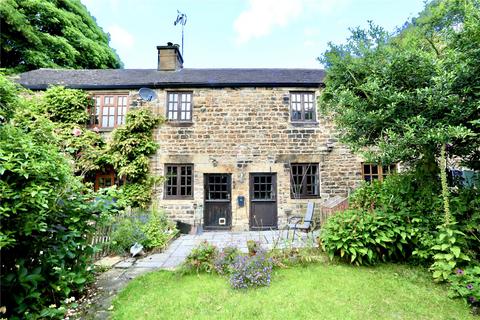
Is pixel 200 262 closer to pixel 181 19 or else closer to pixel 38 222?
pixel 38 222

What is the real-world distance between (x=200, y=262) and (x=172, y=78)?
27.1ft

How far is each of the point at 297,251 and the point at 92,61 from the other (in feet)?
70.9

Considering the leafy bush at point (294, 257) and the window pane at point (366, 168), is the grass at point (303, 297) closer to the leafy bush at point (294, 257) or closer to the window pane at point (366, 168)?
the leafy bush at point (294, 257)

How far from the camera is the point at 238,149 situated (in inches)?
369

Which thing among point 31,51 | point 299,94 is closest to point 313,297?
point 299,94

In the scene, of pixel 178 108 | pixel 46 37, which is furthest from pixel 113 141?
pixel 46 37

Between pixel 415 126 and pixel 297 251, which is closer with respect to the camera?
pixel 415 126

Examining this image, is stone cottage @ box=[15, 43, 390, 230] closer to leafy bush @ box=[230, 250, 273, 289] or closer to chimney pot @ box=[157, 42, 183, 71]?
chimney pot @ box=[157, 42, 183, 71]

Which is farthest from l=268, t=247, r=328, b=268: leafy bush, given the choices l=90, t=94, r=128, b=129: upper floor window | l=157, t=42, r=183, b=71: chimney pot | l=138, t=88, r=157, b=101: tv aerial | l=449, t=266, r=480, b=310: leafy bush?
l=157, t=42, r=183, b=71: chimney pot

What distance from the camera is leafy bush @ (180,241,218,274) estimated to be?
4.27 metres

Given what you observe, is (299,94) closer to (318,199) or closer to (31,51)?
(318,199)

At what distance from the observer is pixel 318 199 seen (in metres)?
9.20

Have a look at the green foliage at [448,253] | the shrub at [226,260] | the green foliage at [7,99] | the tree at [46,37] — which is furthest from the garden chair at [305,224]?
the tree at [46,37]

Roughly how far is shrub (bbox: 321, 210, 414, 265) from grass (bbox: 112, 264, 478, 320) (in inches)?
10.1
